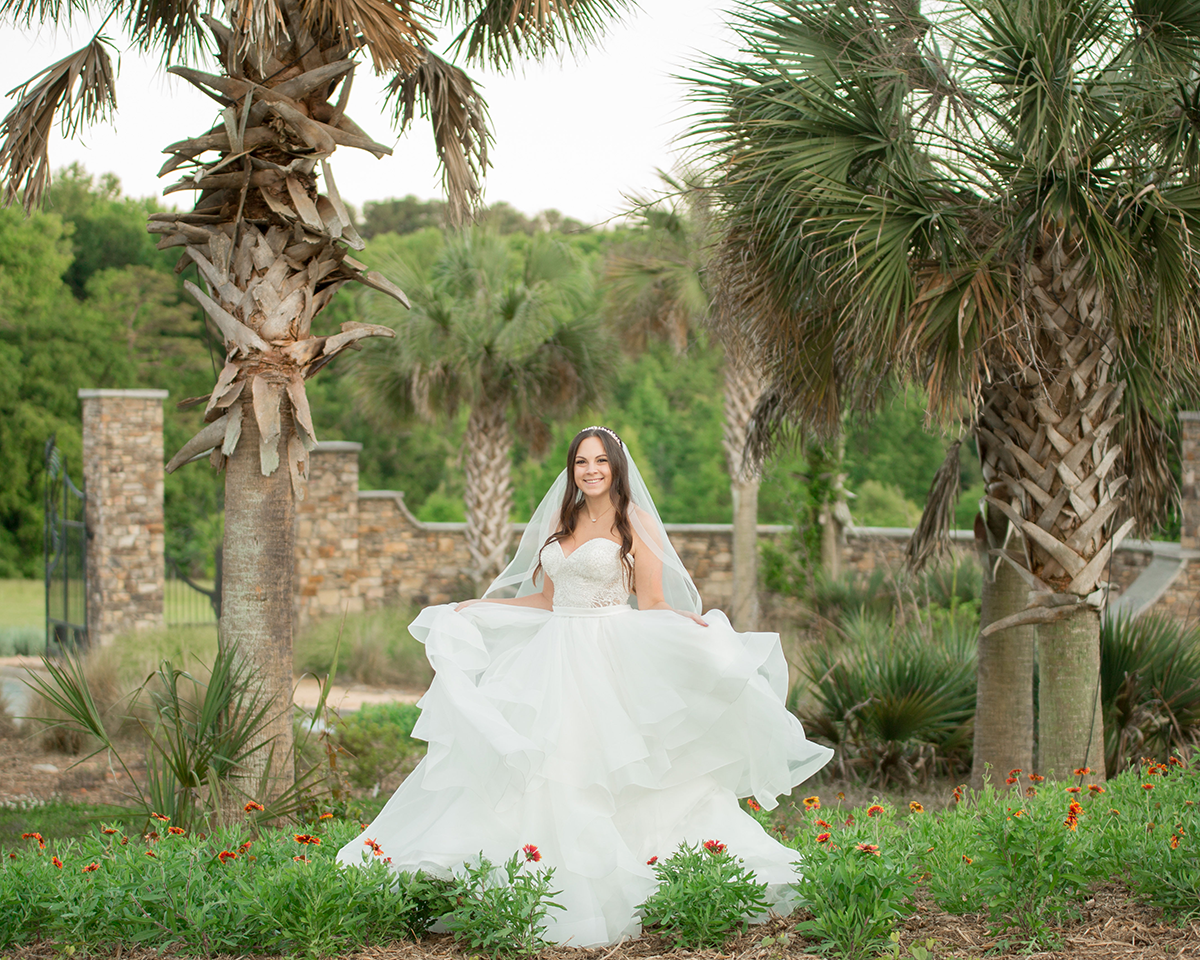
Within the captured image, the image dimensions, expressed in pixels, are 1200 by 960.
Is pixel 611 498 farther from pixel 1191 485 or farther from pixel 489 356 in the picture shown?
pixel 489 356

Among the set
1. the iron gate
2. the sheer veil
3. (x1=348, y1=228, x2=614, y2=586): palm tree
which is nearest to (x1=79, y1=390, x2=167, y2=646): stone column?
the iron gate

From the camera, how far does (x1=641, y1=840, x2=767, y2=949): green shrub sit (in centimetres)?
321

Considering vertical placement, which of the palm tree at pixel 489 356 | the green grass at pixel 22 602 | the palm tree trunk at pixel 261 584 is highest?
the palm tree at pixel 489 356

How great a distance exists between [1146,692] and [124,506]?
10.9 meters

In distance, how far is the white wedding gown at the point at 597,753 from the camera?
3.42 meters

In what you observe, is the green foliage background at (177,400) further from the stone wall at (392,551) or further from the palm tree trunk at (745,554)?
the palm tree trunk at (745,554)

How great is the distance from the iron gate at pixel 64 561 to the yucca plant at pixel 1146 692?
11180mm

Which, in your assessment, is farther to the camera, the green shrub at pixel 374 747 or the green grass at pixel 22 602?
the green grass at pixel 22 602

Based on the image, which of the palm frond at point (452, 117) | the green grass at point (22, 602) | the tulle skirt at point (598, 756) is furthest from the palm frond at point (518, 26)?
the green grass at point (22, 602)

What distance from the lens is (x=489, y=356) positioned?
14.8 meters

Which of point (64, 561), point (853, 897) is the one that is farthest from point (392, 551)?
point (853, 897)

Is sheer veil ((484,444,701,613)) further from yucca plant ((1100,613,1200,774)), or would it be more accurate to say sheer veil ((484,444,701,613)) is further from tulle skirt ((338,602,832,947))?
yucca plant ((1100,613,1200,774))

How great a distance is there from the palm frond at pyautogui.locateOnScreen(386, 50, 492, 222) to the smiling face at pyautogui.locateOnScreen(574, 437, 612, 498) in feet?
9.77

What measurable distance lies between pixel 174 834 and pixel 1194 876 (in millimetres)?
3597
